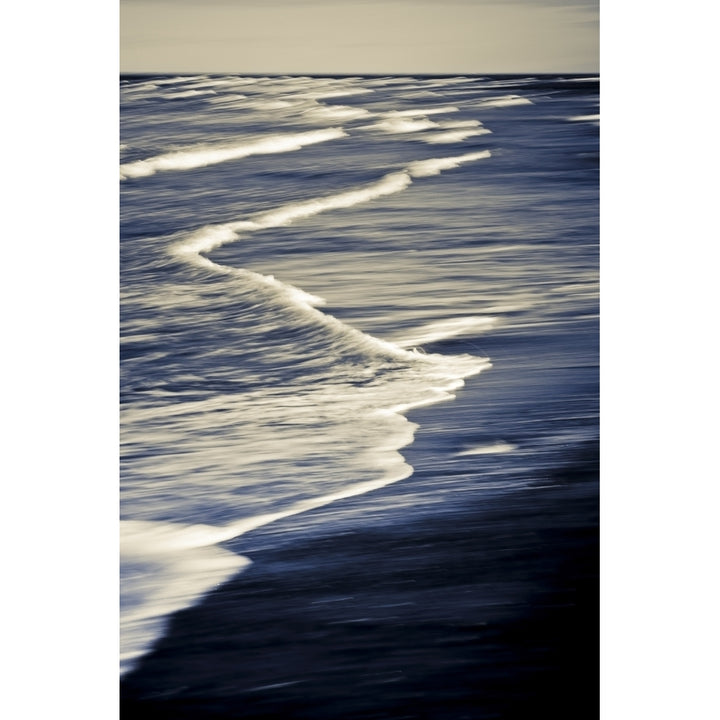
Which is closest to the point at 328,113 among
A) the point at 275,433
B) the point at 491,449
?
the point at 275,433

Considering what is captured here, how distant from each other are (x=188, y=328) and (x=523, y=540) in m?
0.78

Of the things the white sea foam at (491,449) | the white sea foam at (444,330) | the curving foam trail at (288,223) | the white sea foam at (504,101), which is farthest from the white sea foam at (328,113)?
the white sea foam at (491,449)

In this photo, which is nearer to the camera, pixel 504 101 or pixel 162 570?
pixel 162 570

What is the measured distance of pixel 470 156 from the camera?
2049mm

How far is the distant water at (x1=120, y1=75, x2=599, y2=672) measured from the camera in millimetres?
1938

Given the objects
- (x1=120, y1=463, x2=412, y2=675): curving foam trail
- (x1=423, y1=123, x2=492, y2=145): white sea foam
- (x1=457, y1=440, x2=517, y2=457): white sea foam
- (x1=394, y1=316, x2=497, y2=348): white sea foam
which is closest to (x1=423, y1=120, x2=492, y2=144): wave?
(x1=423, y1=123, x2=492, y2=145): white sea foam

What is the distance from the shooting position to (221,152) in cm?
197

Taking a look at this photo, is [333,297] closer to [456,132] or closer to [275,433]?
[275,433]

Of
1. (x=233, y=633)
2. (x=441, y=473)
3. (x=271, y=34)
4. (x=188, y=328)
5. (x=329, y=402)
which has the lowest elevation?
(x=233, y=633)

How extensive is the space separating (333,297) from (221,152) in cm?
35
